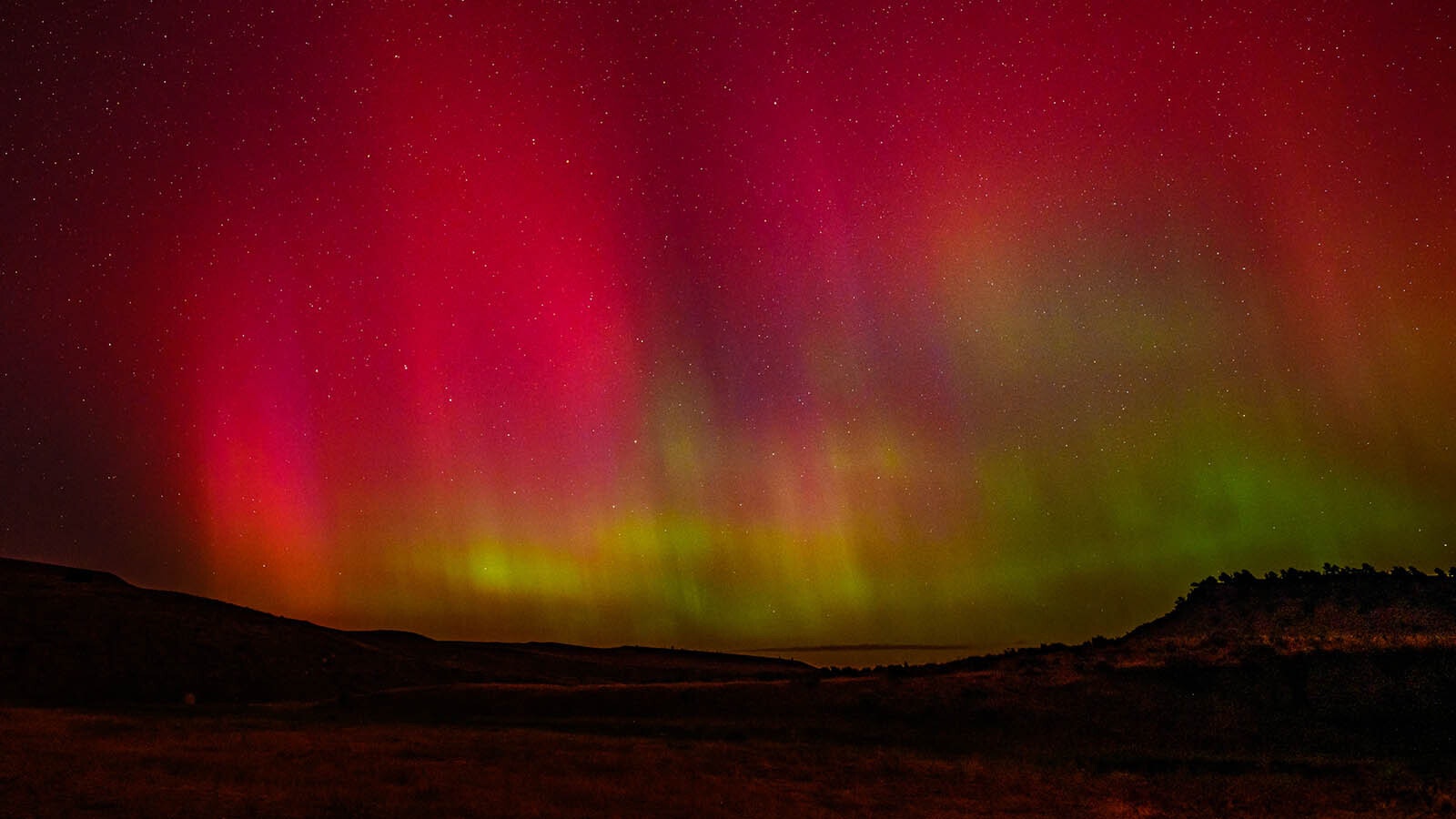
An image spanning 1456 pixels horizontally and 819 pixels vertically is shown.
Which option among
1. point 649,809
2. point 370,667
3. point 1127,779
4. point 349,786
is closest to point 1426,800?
point 1127,779

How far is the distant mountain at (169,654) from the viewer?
56125mm

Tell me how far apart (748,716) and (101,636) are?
1952 inches

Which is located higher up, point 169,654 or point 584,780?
point 169,654

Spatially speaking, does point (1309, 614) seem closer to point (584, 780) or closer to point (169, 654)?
point (584, 780)

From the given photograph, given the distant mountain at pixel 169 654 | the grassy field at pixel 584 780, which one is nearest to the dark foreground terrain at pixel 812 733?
the grassy field at pixel 584 780

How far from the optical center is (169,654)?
63.0 m

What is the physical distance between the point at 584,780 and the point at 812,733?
551 inches

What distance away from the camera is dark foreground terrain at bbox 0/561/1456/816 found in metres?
20.3

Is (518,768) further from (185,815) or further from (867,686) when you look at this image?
(867,686)

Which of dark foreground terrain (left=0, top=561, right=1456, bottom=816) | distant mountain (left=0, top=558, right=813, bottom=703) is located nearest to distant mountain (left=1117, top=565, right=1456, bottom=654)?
dark foreground terrain (left=0, top=561, right=1456, bottom=816)

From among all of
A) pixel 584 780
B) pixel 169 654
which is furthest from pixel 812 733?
pixel 169 654

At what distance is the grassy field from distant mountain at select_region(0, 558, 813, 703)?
75.8 feet

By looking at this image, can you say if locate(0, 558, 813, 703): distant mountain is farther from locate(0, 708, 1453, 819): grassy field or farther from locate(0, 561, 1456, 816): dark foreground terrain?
locate(0, 708, 1453, 819): grassy field

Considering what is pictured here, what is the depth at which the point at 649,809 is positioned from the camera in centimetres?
1919
